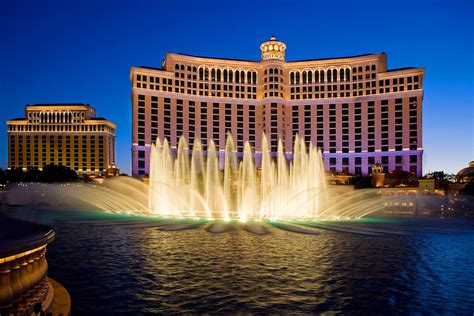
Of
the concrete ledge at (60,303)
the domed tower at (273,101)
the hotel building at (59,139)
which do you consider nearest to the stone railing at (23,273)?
the concrete ledge at (60,303)

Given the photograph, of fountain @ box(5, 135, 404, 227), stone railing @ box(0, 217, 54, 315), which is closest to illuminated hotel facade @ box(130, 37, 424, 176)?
fountain @ box(5, 135, 404, 227)

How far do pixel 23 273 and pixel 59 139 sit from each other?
153 metres

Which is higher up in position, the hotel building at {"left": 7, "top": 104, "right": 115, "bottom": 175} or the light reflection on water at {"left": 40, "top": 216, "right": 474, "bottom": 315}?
the hotel building at {"left": 7, "top": 104, "right": 115, "bottom": 175}

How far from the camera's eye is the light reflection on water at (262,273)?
415 inches

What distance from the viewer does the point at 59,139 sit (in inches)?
5802

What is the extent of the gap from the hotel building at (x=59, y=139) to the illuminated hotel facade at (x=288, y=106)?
46.5 m

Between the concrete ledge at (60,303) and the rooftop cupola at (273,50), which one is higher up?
the rooftop cupola at (273,50)

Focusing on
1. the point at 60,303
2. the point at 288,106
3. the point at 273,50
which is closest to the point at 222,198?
the point at 60,303

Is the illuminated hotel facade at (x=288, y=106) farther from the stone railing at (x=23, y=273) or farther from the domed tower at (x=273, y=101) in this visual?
the stone railing at (x=23, y=273)

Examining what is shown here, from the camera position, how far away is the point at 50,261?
50.1 ft

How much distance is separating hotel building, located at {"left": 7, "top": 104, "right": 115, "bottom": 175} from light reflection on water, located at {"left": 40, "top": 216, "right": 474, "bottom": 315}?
133 meters

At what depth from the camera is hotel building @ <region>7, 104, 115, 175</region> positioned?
146750 millimetres

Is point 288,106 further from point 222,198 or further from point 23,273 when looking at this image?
point 23,273

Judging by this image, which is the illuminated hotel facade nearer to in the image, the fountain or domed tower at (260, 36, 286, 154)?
domed tower at (260, 36, 286, 154)
